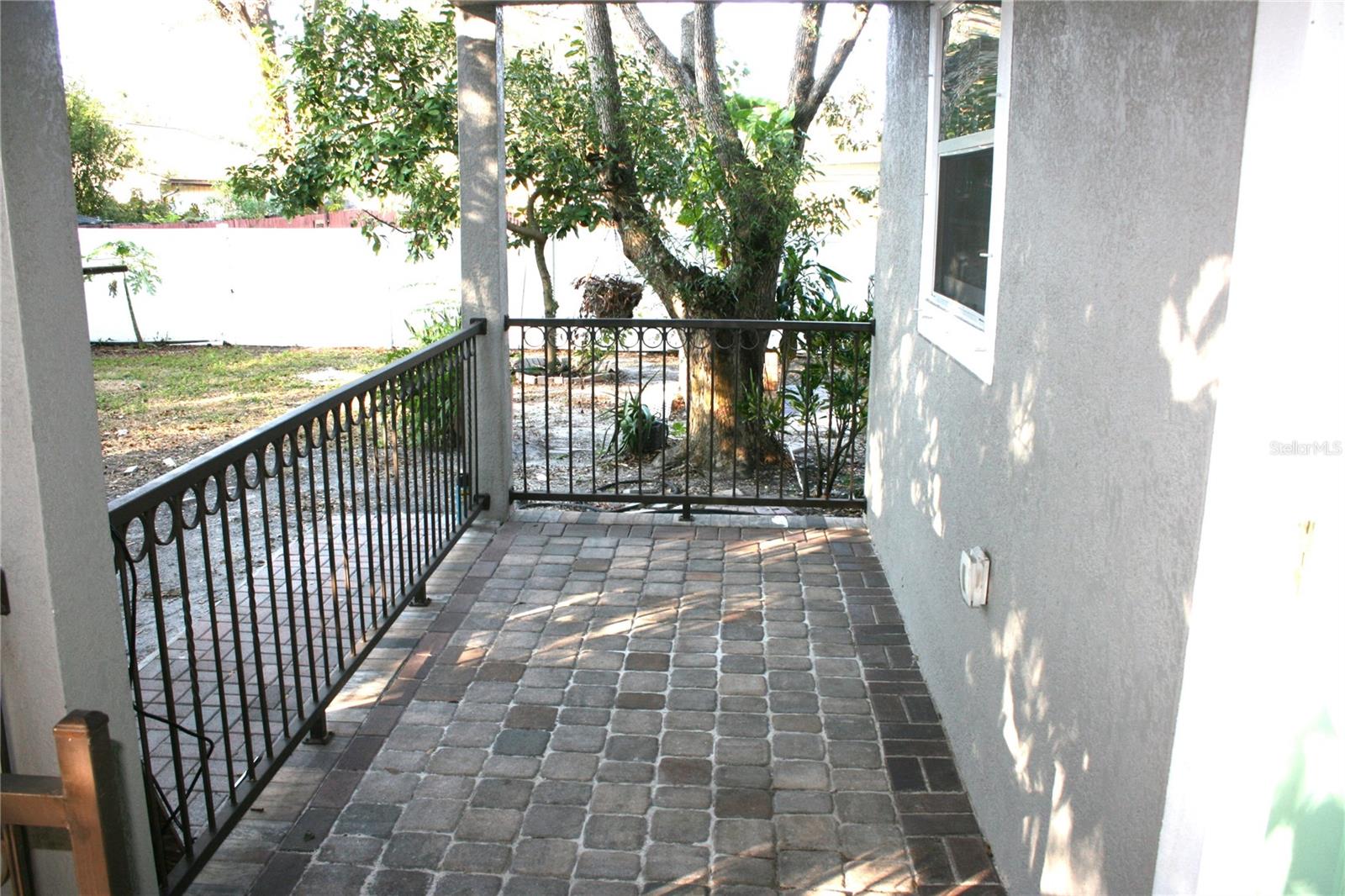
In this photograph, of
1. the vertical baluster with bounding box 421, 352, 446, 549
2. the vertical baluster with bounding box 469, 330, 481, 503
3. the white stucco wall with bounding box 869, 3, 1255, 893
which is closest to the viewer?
the white stucco wall with bounding box 869, 3, 1255, 893

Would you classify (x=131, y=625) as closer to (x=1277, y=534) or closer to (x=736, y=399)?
(x=1277, y=534)

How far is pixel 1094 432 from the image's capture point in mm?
1922

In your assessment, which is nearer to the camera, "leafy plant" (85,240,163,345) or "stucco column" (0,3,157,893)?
"stucco column" (0,3,157,893)

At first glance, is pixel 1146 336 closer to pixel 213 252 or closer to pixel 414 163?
pixel 414 163

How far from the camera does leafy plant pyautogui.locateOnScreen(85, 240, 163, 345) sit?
13305 millimetres

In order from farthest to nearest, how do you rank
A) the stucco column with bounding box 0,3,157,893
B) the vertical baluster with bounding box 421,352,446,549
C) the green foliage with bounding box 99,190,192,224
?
the green foliage with bounding box 99,190,192,224 < the vertical baluster with bounding box 421,352,446,549 < the stucco column with bounding box 0,3,157,893

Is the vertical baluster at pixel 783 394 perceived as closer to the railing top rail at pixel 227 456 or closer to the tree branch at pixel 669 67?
the tree branch at pixel 669 67

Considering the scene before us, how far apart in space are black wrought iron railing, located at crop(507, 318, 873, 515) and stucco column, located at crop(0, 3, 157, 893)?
111 inches

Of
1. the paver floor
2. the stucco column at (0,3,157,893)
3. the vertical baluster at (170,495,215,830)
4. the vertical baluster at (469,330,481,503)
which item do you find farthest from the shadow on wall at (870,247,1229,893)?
the vertical baluster at (469,330,481,503)

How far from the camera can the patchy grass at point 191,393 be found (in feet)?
25.7

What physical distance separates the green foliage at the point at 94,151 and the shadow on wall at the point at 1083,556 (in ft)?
57.0

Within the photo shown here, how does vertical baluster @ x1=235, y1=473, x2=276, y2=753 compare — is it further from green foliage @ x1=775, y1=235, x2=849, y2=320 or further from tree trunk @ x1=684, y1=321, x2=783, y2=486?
green foliage @ x1=775, y1=235, x2=849, y2=320

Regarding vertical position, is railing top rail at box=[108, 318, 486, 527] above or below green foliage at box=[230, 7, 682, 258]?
below

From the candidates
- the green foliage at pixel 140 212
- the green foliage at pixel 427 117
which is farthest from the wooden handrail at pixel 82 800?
the green foliage at pixel 140 212
